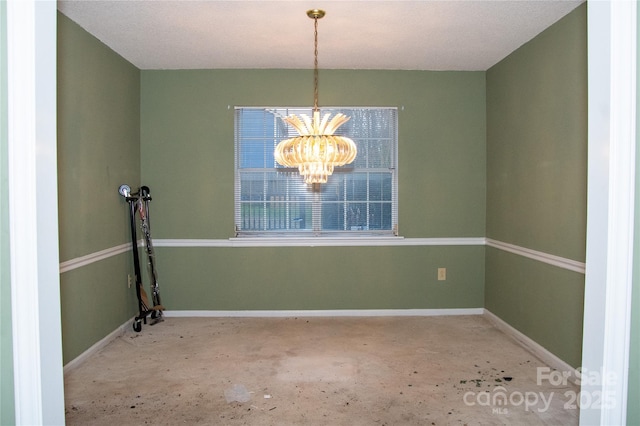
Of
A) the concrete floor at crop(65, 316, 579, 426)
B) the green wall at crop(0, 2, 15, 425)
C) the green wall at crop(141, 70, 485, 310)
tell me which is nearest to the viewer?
the green wall at crop(0, 2, 15, 425)

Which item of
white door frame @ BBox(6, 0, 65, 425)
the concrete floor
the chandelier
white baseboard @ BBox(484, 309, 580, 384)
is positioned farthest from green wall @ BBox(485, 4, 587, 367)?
white door frame @ BBox(6, 0, 65, 425)

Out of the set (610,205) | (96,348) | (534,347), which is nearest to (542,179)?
(534,347)

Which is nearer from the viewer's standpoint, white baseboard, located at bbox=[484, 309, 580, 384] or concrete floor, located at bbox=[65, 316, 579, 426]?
concrete floor, located at bbox=[65, 316, 579, 426]

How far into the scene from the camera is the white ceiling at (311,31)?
3045 mm

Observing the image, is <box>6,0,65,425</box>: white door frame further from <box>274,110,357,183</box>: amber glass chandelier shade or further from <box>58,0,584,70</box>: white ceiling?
<box>58,0,584,70</box>: white ceiling

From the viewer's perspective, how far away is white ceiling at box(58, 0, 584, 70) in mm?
3045

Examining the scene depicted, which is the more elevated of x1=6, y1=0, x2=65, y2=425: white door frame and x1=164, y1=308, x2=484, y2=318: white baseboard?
x1=6, y1=0, x2=65, y2=425: white door frame

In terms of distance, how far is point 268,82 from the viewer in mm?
4621

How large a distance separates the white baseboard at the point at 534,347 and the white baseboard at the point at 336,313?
379mm

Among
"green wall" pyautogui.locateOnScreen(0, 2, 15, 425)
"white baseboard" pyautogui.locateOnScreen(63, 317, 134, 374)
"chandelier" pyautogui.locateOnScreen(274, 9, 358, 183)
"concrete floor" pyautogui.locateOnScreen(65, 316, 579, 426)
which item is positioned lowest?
"concrete floor" pyautogui.locateOnScreen(65, 316, 579, 426)

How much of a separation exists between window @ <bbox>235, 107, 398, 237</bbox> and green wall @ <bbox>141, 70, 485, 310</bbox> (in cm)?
13

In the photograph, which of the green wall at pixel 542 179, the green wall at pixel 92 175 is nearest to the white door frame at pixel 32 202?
the green wall at pixel 92 175

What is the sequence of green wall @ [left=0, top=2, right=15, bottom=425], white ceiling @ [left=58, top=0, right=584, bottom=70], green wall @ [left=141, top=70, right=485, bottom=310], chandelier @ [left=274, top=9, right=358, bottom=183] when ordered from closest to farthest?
green wall @ [left=0, top=2, right=15, bottom=425], chandelier @ [left=274, top=9, right=358, bottom=183], white ceiling @ [left=58, top=0, right=584, bottom=70], green wall @ [left=141, top=70, right=485, bottom=310]

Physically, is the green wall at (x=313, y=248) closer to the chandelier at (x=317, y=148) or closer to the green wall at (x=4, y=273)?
the chandelier at (x=317, y=148)
